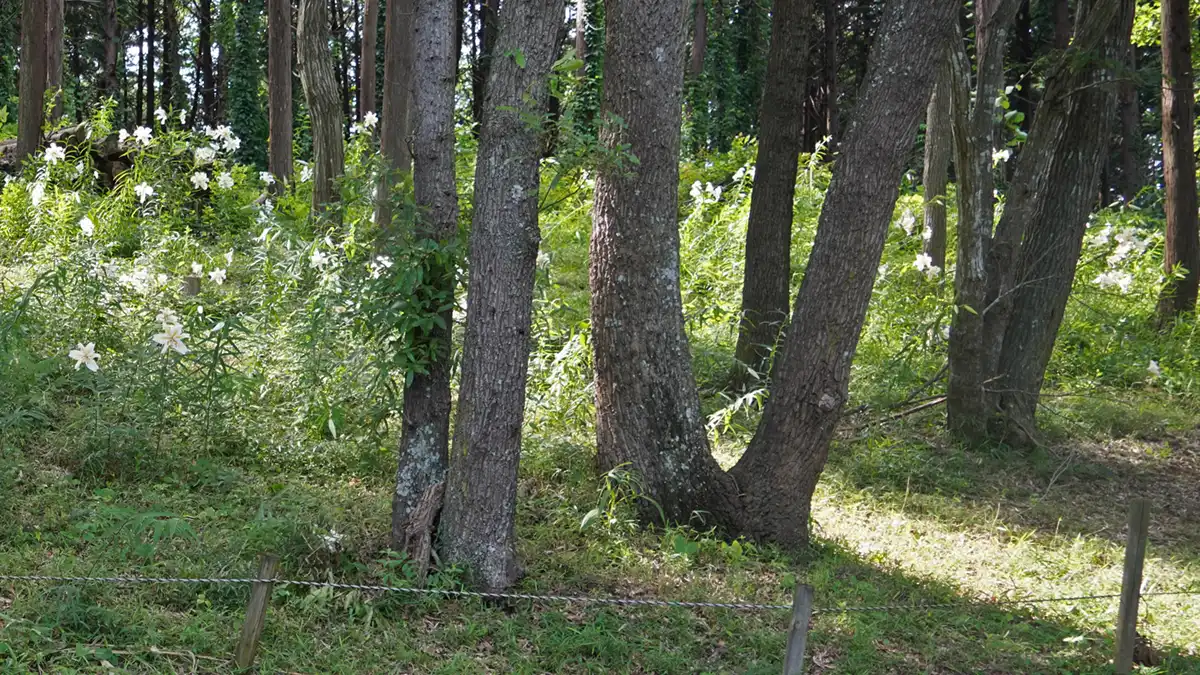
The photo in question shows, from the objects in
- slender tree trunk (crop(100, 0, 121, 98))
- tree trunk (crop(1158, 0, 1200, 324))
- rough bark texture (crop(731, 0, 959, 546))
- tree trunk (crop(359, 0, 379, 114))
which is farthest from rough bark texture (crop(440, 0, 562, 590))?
slender tree trunk (crop(100, 0, 121, 98))

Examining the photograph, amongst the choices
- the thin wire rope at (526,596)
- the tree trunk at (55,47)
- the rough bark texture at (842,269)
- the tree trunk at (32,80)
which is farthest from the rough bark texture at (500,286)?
the tree trunk at (55,47)

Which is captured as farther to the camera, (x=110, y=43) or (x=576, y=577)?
(x=110, y=43)

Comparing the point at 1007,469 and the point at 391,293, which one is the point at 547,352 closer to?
the point at 391,293

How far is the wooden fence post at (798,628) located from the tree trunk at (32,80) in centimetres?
1181

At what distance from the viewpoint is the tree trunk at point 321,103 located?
11.0 m

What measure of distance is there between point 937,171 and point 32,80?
11.2 m

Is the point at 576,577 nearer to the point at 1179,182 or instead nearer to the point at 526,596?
the point at 526,596

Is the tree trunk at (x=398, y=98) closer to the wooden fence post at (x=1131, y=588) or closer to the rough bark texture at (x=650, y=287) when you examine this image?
the rough bark texture at (x=650, y=287)

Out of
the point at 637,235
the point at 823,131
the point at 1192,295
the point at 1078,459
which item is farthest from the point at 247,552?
the point at 823,131

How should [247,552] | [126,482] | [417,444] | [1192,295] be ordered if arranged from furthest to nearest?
[1192,295] < [126,482] < [417,444] < [247,552]

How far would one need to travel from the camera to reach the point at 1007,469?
26.1 feet

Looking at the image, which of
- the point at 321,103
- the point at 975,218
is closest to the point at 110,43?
the point at 321,103

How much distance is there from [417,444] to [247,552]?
98 centimetres

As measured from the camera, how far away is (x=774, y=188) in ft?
A: 26.0
